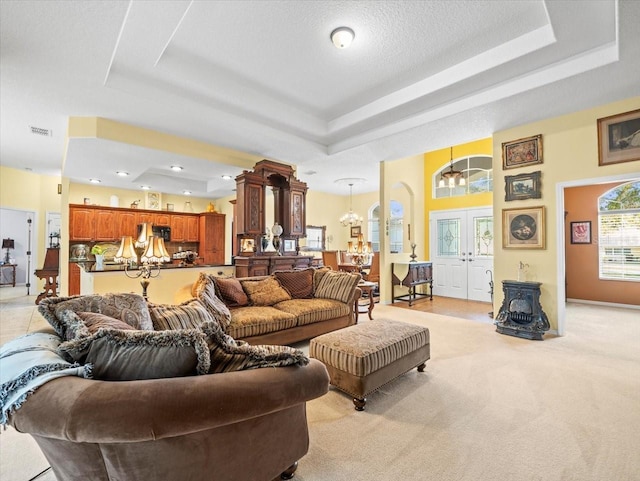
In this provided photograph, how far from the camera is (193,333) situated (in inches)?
48.8

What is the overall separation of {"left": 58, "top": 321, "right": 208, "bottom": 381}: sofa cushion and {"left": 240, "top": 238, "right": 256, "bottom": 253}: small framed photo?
13.8 ft

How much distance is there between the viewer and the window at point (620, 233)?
18.2ft

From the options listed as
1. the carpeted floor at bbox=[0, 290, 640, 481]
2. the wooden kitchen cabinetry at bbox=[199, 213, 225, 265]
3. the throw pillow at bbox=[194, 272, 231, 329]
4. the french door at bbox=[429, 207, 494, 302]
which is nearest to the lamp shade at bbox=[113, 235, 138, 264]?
the throw pillow at bbox=[194, 272, 231, 329]

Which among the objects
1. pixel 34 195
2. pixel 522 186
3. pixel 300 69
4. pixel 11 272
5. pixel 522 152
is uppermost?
pixel 300 69

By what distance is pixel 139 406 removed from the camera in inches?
37.6

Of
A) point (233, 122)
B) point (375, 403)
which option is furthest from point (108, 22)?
point (375, 403)

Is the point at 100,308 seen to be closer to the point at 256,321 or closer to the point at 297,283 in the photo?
the point at 256,321

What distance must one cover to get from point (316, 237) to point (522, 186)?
633cm

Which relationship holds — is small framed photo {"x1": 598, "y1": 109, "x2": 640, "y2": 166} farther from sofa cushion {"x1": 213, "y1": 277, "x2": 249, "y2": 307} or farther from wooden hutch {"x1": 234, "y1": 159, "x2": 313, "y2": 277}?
sofa cushion {"x1": 213, "y1": 277, "x2": 249, "y2": 307}

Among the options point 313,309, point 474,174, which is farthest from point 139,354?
point 474,174

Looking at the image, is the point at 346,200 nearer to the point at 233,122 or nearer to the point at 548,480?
the point at 233,122

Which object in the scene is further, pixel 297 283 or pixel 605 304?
pixel 605 304

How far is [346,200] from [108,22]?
883 cm

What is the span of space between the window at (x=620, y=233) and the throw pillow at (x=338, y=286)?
551cm
